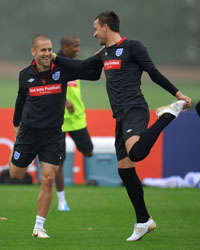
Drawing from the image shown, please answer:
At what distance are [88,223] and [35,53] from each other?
7.27ft

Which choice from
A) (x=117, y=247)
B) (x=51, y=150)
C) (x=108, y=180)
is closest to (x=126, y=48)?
(x=51, y=150)

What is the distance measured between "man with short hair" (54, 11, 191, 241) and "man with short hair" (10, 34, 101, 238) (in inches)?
16.0

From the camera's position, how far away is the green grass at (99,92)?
3319 cm

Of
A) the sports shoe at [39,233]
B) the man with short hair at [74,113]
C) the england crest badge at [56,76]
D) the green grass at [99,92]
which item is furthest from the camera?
the green grass at [99,92]

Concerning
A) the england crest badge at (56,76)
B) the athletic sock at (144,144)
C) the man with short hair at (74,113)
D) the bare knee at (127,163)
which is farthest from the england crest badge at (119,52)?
the man with short hair at (74,113)

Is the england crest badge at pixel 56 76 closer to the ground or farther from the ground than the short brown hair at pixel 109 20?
closer to the ground

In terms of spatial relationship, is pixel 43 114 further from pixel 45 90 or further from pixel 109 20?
pixel 109 20

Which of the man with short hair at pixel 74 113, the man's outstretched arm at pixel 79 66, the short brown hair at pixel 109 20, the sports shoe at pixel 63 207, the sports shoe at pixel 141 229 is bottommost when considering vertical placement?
the sports shoe at pixel 63 207

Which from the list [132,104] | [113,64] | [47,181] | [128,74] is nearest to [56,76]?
[113,64]

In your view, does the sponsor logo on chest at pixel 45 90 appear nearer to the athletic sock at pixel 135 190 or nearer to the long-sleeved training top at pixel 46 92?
the long-sleeved training top at pixel 46 92

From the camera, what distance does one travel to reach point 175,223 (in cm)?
742

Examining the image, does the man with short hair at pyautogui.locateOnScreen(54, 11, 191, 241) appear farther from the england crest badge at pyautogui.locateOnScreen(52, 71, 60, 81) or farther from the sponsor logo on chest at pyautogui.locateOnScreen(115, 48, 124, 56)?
the england crest badge at pyautogui.locateOnScreen(52, 71, 60, 81)

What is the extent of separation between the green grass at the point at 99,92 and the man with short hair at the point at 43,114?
86.1 feet

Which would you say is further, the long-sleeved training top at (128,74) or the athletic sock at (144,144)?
the long-sleeved training top at (128,74)
